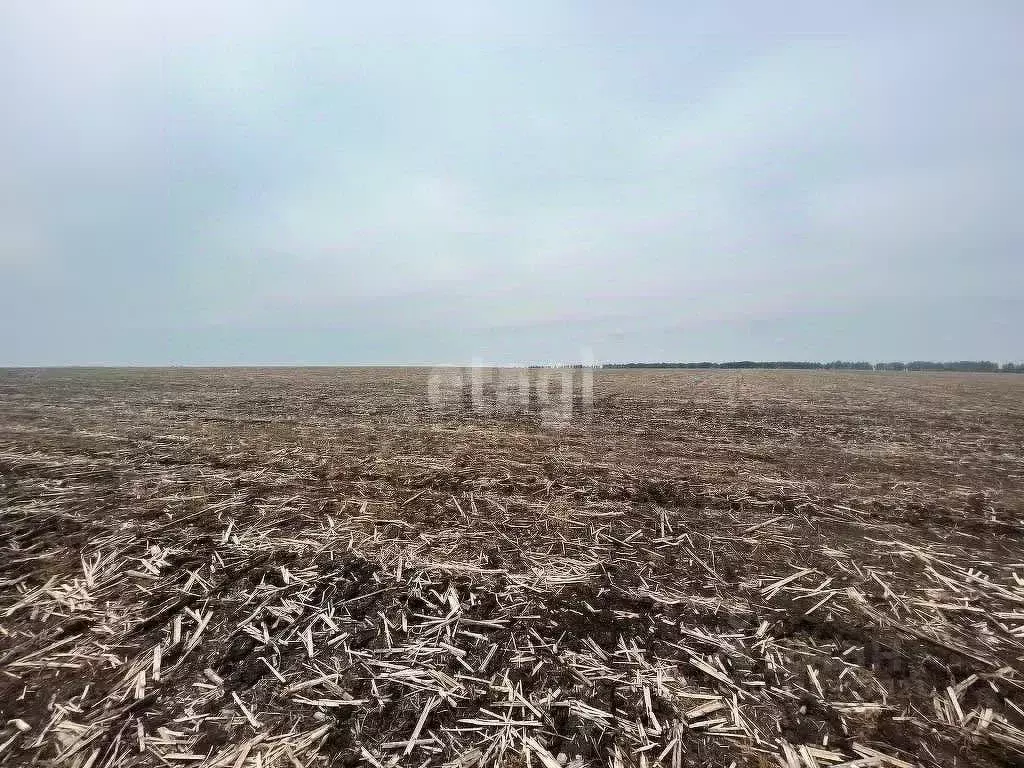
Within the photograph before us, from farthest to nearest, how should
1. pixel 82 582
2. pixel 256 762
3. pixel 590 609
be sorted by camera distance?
pixel 82 582 < pixel 590 609 < pixel 256 762

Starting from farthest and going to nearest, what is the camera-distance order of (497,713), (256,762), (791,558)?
(791,558) < (497,713) < (256,762)

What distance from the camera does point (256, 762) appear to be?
2.07 metres

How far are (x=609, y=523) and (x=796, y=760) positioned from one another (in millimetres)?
3044

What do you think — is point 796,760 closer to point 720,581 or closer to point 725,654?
point 725,654

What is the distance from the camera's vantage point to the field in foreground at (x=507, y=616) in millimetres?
2234

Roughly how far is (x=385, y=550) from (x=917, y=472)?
943cm

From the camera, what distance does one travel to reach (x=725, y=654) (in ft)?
9.32

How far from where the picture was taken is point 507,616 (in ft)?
10.7

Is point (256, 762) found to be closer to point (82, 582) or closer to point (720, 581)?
point (82, 582)

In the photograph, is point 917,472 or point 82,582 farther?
point 917,472

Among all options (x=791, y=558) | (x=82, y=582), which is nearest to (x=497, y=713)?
(x=791, y=558)

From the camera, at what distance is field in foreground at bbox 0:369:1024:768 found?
7.33ft

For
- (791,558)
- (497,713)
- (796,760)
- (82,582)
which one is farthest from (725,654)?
(82,582)

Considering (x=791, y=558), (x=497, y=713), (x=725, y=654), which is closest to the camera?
(x=497, y=713)
